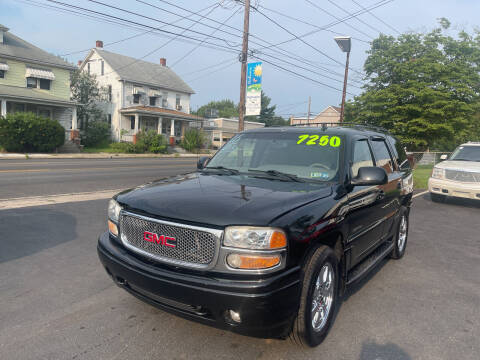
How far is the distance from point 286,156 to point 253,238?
1.67 metres

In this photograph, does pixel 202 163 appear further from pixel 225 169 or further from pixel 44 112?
pixel 44 112

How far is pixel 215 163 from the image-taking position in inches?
174

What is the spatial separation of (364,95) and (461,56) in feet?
17.8

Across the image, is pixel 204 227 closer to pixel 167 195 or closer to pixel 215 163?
pixel 167 195

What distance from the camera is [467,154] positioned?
11062 millimetres

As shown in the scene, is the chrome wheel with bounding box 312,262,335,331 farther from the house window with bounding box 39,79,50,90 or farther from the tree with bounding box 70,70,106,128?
the tree with bounding box 70,70,106,128

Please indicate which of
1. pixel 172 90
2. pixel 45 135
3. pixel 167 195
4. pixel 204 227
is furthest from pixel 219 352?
pixel 172 90

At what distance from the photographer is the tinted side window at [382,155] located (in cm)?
457

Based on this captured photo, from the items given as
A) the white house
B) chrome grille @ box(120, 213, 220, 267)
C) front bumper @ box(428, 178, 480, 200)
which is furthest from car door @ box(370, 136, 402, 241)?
the white house

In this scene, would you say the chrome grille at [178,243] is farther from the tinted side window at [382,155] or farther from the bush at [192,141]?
the bush at [192,141]

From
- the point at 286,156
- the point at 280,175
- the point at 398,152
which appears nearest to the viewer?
the point at 280,175

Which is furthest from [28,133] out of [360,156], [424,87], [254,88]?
[360,156]

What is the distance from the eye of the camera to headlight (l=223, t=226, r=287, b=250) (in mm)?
2512

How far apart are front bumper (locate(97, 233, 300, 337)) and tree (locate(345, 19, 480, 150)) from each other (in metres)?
19.3
